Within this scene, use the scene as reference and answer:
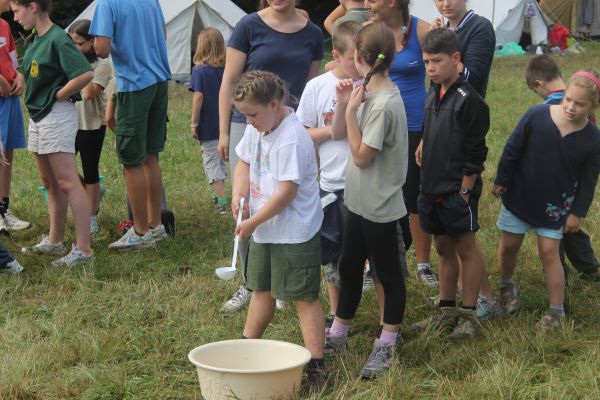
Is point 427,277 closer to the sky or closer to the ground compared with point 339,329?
closer to the ground

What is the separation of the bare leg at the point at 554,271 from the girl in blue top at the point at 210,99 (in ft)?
10.0

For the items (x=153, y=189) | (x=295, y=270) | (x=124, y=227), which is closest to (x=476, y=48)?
(x=295, y=270)

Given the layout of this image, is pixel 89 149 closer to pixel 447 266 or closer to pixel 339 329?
pixel 339 329

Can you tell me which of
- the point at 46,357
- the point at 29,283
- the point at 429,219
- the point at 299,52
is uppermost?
the point at 299,52

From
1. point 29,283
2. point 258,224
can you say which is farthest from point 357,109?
point 29,283

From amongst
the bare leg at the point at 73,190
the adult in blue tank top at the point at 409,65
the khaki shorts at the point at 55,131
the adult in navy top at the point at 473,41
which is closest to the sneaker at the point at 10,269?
the bare leg at the point at 73,190

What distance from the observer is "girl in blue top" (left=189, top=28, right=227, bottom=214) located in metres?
6.59

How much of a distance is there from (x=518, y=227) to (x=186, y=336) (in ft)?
5.56

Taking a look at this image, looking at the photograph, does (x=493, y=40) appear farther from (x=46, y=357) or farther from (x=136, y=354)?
(x=46, y=357)

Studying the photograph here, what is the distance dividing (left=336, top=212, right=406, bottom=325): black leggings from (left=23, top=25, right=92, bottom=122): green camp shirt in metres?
2.19

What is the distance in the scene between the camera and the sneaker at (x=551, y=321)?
12.9 ft

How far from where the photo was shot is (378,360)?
11.6 feet

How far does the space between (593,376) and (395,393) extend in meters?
0.79

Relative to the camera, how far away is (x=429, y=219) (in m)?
3.93
